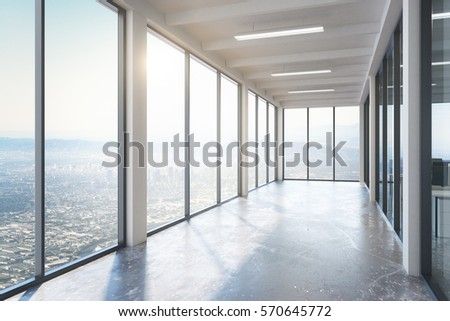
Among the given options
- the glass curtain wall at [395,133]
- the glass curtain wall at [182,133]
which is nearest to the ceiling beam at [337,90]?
the glass curtain wall at [182,133]

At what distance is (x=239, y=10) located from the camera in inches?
182

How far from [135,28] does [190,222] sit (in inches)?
135

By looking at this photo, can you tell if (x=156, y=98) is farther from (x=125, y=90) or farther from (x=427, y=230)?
(x=427, y=230)

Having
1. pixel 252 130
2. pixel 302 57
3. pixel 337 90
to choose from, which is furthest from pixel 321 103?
pixel 302 57

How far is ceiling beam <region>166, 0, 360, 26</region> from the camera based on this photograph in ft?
14.4

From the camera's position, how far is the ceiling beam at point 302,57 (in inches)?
256

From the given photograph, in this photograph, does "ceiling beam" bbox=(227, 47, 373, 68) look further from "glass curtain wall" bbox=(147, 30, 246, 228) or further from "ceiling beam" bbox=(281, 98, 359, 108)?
"ceiling beam" bbox=(281, 98, 359, 108)

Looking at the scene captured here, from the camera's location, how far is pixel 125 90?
4.27 meters

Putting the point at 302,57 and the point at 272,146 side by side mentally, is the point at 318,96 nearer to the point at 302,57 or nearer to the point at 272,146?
the point at 272,146

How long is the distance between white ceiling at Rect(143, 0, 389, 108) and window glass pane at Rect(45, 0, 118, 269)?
4.24 ft

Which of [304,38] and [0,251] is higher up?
[304,38]

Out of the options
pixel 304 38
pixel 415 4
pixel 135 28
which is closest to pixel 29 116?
pixel 135 28

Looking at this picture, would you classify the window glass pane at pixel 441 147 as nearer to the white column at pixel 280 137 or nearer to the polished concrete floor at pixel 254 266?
the polished concrete floor at pixel 254 266

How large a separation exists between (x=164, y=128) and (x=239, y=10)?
227cm
